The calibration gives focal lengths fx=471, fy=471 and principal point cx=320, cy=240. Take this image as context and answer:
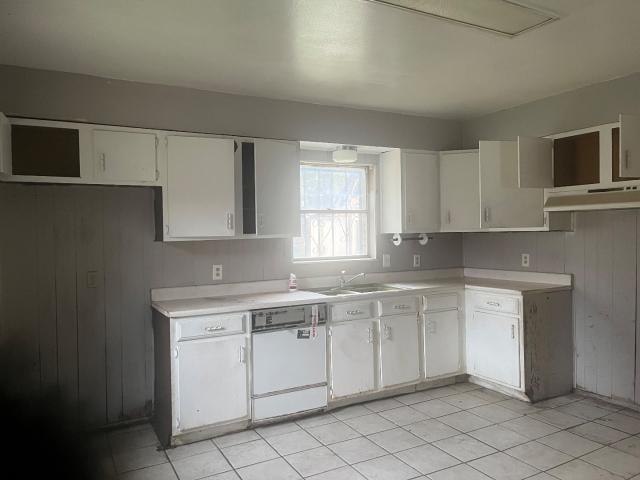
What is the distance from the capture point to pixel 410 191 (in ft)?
14.5

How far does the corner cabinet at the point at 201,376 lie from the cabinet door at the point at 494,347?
207cm

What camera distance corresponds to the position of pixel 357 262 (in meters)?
4.44

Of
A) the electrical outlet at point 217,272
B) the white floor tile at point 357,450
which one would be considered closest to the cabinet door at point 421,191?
the electrical outlet at point 217,272

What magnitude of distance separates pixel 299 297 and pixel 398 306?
2.91 feet

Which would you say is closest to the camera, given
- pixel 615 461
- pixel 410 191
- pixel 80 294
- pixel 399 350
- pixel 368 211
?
pixel 615 461

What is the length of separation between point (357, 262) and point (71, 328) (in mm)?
2421

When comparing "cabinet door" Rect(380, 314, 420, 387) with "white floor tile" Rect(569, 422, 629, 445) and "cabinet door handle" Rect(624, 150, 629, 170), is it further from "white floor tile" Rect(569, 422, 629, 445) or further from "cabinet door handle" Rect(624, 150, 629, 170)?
"cabinet door handle" Rect(624, 150, 629, 170)

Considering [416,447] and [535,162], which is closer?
[416,447]

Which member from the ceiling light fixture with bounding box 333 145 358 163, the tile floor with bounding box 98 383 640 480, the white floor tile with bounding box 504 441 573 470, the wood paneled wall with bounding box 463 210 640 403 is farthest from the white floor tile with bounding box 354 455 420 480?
the ceiling light fixture with bounding box 333 145 358 163

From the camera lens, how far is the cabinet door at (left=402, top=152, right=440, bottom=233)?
439 centimetres

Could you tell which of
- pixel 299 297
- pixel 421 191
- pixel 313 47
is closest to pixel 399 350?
pixel 299 297

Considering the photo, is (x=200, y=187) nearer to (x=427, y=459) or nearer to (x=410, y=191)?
(x=410, y=191)

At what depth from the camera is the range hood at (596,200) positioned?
3.18 meters

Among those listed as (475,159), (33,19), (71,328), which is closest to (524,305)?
(475,159)
